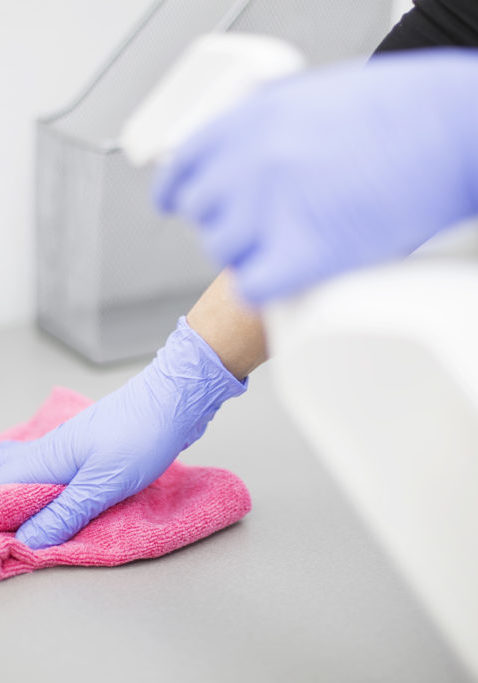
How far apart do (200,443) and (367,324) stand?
3.03 feet

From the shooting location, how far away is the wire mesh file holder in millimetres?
1610

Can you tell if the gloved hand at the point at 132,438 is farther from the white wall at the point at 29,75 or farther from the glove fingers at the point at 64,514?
the white wall at the point at 29,75

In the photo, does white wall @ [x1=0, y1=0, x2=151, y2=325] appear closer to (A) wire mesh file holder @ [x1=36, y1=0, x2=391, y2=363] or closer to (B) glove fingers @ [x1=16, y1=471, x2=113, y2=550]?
(A) wire mesh file holder @ [x1=36, y1=0, x2=391, y2=363]

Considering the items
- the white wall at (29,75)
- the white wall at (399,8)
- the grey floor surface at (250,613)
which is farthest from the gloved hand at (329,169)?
the white wall at (399,8)

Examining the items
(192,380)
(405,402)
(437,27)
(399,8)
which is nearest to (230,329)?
(192,380)

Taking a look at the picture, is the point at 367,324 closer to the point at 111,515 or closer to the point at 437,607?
the point at 437,607

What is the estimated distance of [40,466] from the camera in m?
1.09

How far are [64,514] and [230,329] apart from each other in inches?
11.2

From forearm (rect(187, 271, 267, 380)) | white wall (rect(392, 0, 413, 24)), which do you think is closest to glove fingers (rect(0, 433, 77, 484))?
forearm (rect(187, 271, 267, 380))

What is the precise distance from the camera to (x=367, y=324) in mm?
468

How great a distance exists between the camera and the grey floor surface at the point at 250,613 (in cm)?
88

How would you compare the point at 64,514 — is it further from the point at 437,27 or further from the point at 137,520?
the point at 437,27

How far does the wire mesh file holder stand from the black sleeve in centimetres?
58

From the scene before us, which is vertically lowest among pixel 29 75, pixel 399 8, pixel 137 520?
pixel 137 520
